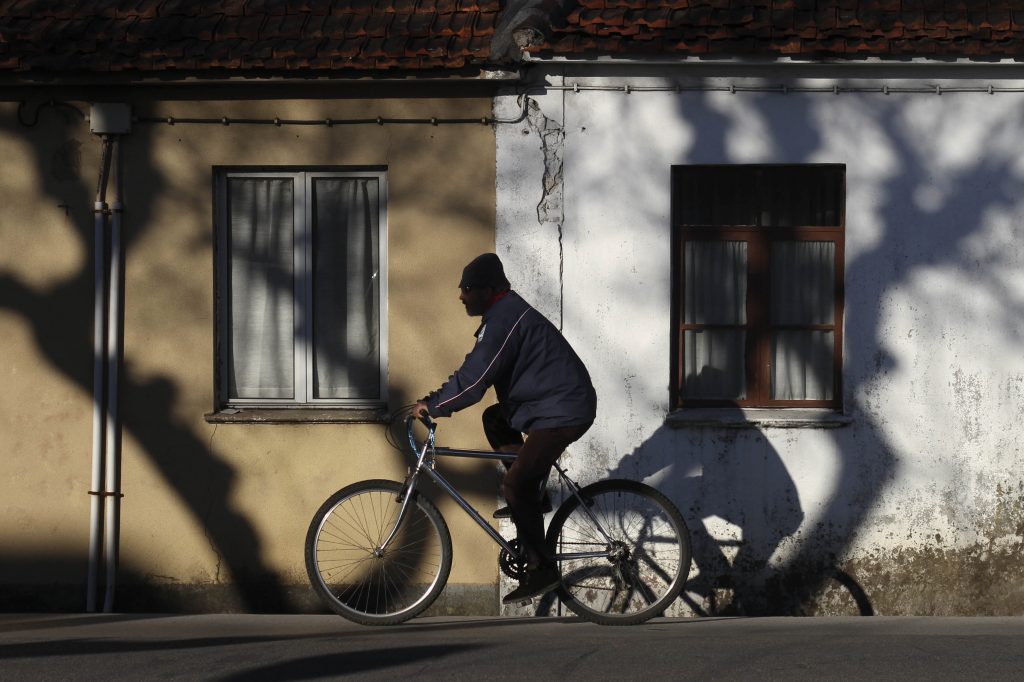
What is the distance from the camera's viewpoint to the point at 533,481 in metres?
7.38

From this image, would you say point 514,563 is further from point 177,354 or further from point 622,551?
point 177,354

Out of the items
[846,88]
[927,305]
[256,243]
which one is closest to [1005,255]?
[927,305]

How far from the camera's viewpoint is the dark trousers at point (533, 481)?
7312 mm

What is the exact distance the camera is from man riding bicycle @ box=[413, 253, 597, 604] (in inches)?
286

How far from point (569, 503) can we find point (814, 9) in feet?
11.3

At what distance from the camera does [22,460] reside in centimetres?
883

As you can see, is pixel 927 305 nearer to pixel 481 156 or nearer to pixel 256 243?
pixel 481 156

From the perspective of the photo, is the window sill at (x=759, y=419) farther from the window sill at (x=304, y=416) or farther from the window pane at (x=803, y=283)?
the window sill at (x=304, y=416)

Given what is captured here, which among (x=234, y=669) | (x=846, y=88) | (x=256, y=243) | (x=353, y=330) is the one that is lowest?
(x=234, y=669)

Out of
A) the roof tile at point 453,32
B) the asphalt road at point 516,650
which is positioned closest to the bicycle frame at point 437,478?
the asphalt road at point 516,650

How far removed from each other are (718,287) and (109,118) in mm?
4046

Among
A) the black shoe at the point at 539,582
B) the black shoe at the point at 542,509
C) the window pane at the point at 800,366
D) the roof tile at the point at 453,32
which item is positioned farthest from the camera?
the window pane at the point at 800,366

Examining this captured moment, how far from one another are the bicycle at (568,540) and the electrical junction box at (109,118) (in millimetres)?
2871

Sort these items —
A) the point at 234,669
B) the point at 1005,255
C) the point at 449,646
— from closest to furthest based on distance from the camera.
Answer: the point at 234,669
the point at 449,646
the point at 1005,255
